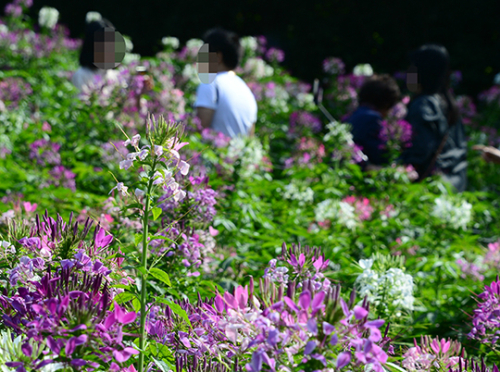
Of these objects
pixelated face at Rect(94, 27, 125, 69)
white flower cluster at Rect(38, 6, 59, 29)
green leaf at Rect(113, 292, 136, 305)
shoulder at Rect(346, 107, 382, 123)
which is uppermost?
white flower cluster at Rect(38, 6, 59, 29)

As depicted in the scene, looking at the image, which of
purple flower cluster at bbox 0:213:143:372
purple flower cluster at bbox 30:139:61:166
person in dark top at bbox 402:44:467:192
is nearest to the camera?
purple flower cluster at bbox 0:213:143:372

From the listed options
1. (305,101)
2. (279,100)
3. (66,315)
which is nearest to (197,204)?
(66,315)

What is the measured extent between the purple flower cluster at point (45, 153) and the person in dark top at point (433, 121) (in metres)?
2.78

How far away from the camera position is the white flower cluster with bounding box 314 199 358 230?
9.33 ft

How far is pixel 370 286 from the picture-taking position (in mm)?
1725

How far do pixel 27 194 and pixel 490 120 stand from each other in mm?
7521

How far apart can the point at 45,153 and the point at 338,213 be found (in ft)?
6.47

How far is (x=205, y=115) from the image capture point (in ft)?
13.3

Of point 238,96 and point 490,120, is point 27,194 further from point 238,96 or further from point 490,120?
point 490,120

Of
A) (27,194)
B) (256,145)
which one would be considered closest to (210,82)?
(256,145)

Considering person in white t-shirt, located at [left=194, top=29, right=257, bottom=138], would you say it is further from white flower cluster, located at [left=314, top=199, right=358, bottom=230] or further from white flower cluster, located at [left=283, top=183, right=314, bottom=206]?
white flower cluster, located at [left=314, top=199, right=358, bottom=230]

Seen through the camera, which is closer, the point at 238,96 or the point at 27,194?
the point at 27,194

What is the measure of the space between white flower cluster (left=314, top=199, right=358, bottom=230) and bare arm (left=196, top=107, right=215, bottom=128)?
59.9 inches

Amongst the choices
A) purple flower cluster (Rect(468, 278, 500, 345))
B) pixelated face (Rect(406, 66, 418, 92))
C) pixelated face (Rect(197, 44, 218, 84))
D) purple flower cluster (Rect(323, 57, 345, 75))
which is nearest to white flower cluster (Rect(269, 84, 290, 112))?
purple flower cluster (Rect(323, 57, 345, 75))
